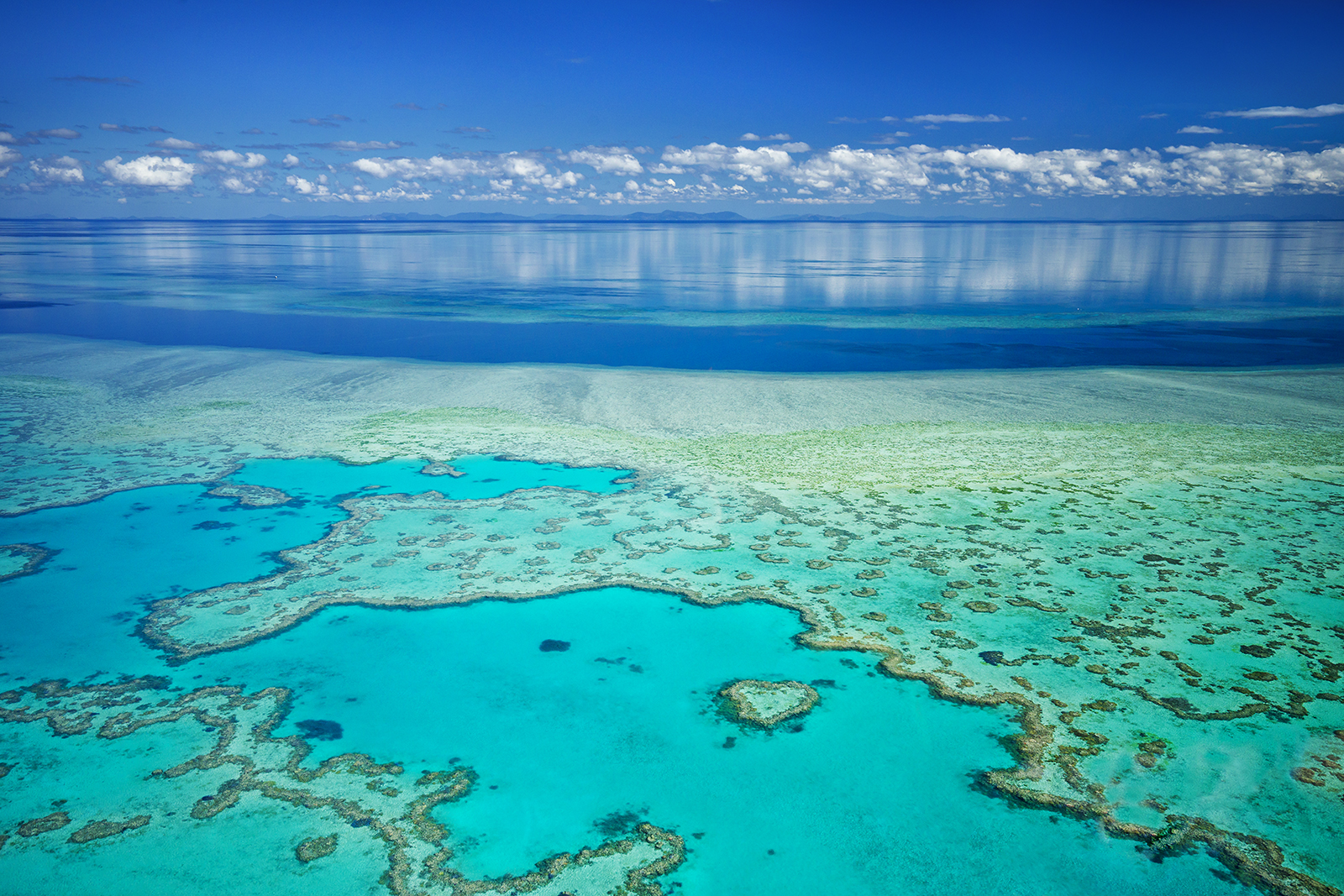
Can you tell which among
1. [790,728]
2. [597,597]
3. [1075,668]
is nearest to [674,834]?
[790,728]

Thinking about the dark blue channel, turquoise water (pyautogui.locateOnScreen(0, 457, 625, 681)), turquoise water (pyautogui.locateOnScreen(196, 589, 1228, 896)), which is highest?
the dark blue channel

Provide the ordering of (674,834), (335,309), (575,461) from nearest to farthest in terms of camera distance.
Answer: (674,834) → (575,461) → (335,309)

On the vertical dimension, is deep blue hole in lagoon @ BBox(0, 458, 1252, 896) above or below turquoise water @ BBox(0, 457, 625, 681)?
below

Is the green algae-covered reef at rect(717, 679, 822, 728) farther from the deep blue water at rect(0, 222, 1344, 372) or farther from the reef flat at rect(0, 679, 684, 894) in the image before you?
the deep blue water at rect(0, 222, 1344, 372)

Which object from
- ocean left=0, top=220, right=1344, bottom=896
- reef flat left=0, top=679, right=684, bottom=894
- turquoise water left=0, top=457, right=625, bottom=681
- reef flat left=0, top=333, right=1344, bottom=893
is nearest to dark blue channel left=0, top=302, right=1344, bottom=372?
reef flat left=0, top=333, right=1344, bottom=893

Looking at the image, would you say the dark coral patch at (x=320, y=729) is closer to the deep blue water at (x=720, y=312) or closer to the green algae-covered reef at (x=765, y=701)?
the green algae-covered reef at (x=765, y=701)

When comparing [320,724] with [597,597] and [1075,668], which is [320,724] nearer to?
[597,597]
